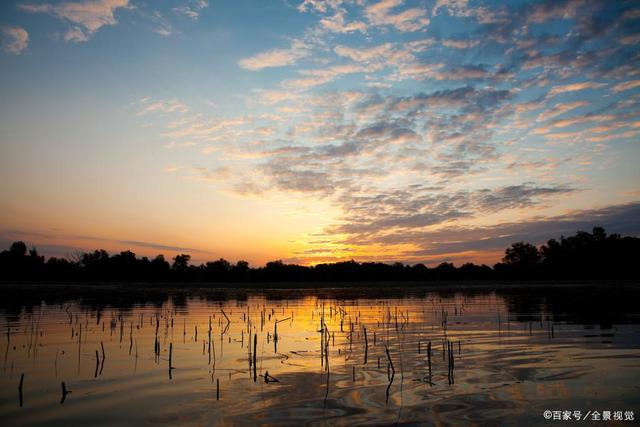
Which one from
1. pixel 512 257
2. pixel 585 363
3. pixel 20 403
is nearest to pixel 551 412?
pixel 585 363

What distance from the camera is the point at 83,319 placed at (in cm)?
2611

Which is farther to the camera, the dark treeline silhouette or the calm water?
the dark treeline silhouette

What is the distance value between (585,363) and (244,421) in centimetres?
1095

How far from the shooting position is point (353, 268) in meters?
146

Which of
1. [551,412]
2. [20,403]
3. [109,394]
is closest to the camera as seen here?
[551,412]

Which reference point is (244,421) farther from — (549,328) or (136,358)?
(549,328)

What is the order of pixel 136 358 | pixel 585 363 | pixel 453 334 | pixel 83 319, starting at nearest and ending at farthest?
pixel 585 363 < pixel 136 358 < pixel 453 334 < pixel 83 319

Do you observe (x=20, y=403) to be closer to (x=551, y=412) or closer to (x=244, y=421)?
(x=244, y=421)

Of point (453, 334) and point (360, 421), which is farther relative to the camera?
point (453, 334)

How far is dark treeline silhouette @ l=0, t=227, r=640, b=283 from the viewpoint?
116m

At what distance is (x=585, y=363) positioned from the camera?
13.6 meters

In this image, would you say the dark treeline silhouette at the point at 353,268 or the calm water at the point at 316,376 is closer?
the calm water at the point at 316,376

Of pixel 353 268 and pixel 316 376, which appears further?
pixel 353 268

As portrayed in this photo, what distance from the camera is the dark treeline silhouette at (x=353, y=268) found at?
4564 inches
